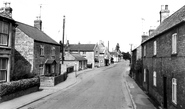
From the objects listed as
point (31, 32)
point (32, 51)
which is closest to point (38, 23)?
point (31, 32)

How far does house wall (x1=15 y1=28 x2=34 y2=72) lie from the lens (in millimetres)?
23281

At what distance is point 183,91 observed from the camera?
8.85 meters

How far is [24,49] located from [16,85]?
1021cm

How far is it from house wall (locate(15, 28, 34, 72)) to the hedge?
22.1 feet

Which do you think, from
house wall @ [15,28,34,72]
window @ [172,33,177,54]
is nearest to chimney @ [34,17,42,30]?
house wall @ [15,28,34,72]

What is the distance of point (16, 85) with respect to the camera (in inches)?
565

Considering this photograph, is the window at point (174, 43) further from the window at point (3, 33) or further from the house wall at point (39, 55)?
the house wall at point (39, 55)

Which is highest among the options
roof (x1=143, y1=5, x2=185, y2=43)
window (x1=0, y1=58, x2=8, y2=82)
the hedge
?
roof (x1=143, y1=5, x2=185, y2=43)

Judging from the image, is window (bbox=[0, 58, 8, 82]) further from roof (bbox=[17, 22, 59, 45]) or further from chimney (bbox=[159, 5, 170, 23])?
chimney (bbox=[159, 5, 170, 23])

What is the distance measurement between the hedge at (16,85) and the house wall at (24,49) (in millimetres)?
6730

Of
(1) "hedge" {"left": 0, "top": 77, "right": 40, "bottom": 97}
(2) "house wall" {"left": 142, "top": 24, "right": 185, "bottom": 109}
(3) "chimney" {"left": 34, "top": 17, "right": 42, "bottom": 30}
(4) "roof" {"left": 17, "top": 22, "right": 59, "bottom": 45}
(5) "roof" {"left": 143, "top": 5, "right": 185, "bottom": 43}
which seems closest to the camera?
(2) "house wall" {"left": 142, "top": 24, "right": 185, "bottom": 109}

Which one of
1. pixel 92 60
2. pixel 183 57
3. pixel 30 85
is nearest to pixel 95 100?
pixel 30 85

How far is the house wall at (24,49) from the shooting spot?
917 inches

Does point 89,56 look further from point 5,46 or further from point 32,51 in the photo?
point 5,46
